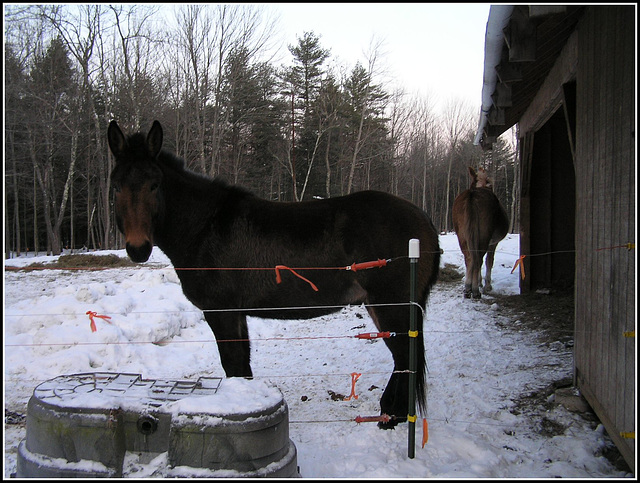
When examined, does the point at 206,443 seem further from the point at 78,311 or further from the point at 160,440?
the point at 78,311

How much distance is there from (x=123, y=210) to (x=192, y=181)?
69 cm

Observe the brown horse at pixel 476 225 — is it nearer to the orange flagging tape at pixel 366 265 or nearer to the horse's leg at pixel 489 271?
the horse's leg at pixel 489 271

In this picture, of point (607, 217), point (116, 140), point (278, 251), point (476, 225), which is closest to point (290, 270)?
point (278, 251)

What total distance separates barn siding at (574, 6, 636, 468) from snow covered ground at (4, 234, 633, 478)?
0.47m

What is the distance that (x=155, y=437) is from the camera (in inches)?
92.5

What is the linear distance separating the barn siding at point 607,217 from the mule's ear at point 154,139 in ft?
11.2

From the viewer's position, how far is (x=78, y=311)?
20.7 ft

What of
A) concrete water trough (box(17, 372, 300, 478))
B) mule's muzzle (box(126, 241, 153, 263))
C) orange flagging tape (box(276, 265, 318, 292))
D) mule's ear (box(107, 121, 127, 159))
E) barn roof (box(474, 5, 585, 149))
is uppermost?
barn roof (box(474, 5, 585, 149))

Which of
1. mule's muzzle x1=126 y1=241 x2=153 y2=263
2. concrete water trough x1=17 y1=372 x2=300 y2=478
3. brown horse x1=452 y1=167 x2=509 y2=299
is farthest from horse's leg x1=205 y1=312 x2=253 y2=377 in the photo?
brown horse x1=452 y1=167 x2=509 y2=299

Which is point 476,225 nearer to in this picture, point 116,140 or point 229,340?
point 229,340

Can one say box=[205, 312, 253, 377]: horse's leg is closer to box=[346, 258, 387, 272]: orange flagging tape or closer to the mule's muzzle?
the mule's muzzle

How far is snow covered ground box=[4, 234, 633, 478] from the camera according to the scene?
3010mm

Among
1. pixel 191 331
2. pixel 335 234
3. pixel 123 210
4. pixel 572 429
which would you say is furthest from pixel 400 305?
pixel 191 331

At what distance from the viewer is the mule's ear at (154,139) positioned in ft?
11.5
